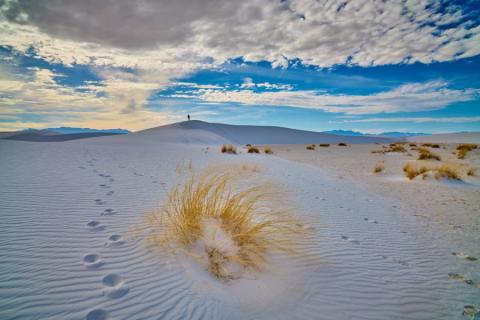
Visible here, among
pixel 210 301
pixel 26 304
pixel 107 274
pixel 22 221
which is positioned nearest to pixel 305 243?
pixel 210 301

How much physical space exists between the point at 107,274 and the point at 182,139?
3396 cm

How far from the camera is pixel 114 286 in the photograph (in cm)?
210

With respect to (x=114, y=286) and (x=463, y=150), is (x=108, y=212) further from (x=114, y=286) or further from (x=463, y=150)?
(x=463, y=150)

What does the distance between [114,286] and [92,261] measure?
481 millimetres

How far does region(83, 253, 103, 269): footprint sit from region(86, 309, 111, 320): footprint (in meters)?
0.59

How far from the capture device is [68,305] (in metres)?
1.82

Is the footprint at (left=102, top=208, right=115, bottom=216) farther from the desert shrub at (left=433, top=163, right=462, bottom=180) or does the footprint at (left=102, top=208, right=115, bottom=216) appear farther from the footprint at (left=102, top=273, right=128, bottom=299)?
the desert shrub at (left=433, top=163, right=462, bottom=180)

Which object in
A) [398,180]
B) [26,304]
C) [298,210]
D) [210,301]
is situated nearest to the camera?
[26,304]

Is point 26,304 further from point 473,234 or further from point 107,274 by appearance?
point 473,234

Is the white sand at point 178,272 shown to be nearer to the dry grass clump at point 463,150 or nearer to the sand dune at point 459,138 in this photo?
the dry grass clump at point 463,150

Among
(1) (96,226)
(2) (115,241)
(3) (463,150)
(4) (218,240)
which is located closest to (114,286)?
(2) (115,241)

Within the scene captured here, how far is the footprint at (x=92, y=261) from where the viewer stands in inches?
91.3

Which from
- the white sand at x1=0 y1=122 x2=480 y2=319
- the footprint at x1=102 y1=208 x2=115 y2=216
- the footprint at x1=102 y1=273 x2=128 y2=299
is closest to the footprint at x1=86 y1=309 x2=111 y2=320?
the white sand at x1=0 y1=122 x2=480 y2=319

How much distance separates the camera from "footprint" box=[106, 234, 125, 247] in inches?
109
